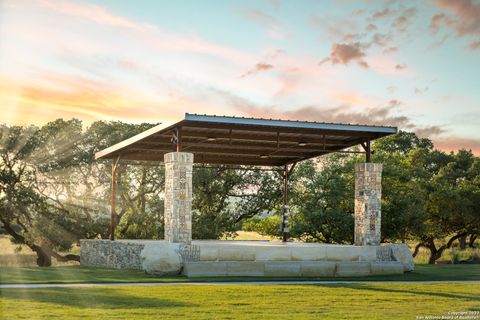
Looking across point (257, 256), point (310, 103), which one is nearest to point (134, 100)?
point (310, 103)

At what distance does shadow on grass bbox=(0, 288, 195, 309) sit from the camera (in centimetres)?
1134

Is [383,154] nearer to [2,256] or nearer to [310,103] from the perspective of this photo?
[310,103]

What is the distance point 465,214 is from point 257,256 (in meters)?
18.4

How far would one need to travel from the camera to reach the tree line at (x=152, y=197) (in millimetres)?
29359

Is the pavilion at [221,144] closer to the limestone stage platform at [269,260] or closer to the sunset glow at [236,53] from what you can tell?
the sunset glow at [236,53]

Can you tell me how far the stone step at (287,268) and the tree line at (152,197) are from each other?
9599 millimetres

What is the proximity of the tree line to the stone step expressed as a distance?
9.60 meters

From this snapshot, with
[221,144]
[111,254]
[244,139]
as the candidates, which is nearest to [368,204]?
[244,139]

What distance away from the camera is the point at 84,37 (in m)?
20.5

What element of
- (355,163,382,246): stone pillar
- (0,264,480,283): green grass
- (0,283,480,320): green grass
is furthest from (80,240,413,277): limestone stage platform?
(0,283,480,320): green grass

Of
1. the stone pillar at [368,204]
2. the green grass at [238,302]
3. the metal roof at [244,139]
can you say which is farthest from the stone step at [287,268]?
the metal roof at [244,139]

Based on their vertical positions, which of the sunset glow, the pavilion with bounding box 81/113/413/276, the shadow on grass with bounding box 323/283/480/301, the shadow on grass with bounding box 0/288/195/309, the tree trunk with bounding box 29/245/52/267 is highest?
the sunset glow

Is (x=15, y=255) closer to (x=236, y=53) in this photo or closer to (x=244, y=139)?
(x=244, y=139)

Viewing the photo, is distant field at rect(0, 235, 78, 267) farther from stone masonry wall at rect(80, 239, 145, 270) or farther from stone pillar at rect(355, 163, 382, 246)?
stone pillar at rect(355, 163, 382, 246)
